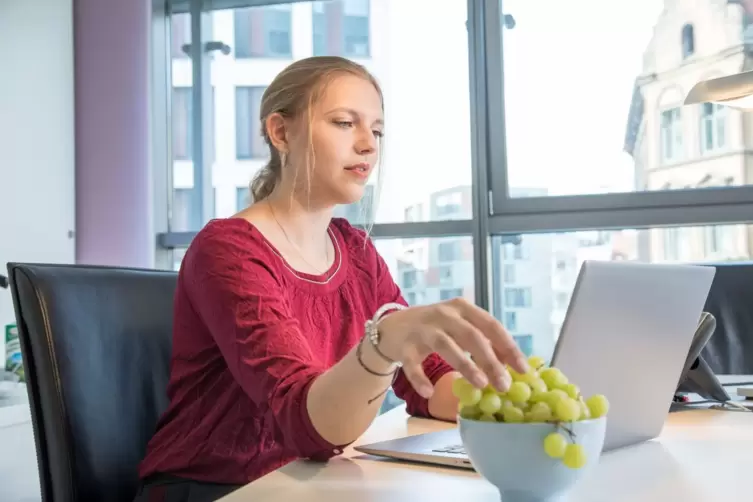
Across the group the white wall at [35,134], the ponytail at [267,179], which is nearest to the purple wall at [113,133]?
the white wall at [35,134]

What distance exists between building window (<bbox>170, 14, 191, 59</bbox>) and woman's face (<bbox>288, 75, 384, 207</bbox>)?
96.3 inches

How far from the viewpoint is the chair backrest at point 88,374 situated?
961mm

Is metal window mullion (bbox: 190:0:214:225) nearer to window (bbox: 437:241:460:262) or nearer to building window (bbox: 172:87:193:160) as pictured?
building window (bbox: 172:87:193:160)

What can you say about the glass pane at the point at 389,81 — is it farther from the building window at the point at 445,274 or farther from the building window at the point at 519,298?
the building window at the point at 519,298

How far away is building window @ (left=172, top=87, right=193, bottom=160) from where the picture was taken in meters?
3.48

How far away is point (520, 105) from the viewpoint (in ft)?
10.1

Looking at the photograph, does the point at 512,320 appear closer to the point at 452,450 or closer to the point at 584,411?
the point at 452,450

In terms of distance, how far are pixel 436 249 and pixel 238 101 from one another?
108 cm

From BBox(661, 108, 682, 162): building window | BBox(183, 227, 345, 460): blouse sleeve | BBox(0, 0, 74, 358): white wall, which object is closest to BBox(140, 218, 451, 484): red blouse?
BBox(183, 227, 345, 460): blouse sleeve

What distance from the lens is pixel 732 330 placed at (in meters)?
1.70

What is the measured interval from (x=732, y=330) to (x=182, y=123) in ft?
8.17

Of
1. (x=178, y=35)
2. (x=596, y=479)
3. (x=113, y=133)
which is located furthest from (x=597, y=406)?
(x=178, y=35)

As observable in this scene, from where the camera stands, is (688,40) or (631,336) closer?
(631,336)

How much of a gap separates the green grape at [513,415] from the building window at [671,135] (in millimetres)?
2555
